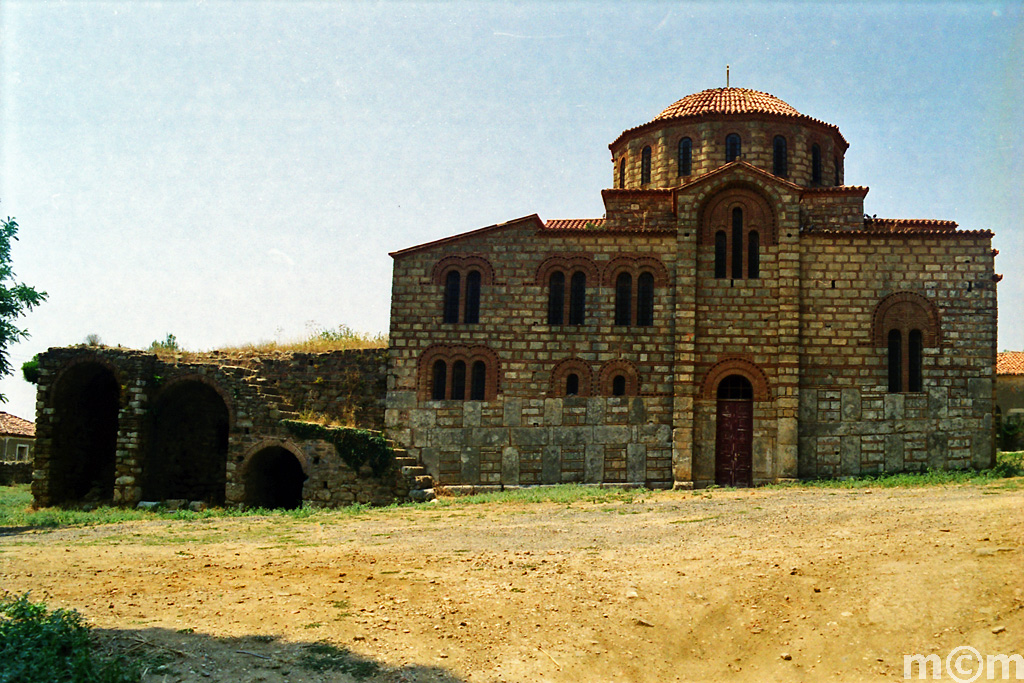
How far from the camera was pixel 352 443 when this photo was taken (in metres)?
21.0

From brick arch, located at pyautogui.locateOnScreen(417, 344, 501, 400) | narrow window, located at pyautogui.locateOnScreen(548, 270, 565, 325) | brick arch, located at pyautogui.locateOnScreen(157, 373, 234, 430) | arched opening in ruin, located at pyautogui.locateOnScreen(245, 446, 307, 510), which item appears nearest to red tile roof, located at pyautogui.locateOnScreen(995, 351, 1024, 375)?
narrow window, located at pyautogui.locateOnScreen(548, 270, 565, 325)

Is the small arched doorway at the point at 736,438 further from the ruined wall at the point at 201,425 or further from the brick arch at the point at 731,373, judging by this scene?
the ruined wall at the point at 201,425

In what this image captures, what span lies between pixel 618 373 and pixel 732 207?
546cm

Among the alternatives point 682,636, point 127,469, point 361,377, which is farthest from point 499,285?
point 682,636

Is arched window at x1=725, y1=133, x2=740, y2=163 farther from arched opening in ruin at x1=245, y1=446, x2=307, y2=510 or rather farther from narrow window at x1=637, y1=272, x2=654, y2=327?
arched opening in ruin at x1=245, y1=446, x2=307, y2=510

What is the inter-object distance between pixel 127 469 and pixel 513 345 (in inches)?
418

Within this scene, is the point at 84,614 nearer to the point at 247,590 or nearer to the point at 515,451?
the point at 247,590

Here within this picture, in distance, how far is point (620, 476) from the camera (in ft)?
72.2

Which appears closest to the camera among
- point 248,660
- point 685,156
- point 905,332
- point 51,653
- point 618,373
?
point 51,653

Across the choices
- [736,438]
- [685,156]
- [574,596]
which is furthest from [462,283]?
[574,596]

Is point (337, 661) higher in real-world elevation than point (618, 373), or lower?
lower

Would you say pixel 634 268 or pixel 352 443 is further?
pixel 634 268

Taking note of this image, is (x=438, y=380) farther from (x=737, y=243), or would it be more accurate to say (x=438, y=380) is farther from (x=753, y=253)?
(x=753, y=253)

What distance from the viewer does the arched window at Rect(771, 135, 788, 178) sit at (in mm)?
25141
